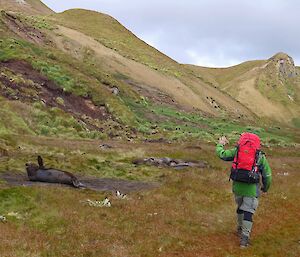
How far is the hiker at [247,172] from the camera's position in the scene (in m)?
13.5

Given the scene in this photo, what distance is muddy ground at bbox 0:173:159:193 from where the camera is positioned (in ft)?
66.1

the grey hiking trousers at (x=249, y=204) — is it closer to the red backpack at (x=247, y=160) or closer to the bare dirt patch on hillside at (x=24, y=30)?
the red backpack at (x=247, y=160)

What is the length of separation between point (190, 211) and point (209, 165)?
15.1m

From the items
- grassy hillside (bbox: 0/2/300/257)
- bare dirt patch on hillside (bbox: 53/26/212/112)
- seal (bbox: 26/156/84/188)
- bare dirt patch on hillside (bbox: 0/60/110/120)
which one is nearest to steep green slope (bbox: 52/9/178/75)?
bare dirt patch on hillside (bbox: 53/26/212/112)

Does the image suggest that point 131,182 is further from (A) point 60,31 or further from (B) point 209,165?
(A) point 60,31

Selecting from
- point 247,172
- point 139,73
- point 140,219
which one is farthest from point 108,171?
point 139,73

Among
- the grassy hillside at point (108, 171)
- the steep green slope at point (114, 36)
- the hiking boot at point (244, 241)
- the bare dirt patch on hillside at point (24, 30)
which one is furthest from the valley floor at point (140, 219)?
the steep green slope at point (114, 36)

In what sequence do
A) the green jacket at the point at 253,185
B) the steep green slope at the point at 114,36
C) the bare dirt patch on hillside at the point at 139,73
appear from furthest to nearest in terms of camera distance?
the steep green slope at the point at 114,36, the bare dirt patch on hillside at the point at 139,73, the green jacket at the point at 253,185

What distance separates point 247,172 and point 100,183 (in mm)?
11052

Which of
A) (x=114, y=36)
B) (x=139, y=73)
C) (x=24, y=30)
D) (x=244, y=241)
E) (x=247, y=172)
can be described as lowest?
(x=244, y=241)

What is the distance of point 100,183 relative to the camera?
23.1 metres

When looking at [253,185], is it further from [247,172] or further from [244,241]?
[244,241]

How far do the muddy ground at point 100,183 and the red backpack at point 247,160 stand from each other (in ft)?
29.7

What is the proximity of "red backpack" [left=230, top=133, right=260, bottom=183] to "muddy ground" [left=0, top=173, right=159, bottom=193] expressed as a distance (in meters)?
9.05
